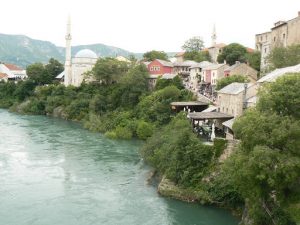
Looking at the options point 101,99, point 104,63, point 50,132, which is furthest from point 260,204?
point 104,63

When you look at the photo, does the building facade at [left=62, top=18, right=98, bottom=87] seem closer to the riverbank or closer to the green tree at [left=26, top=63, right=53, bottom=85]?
the green tree at [left=26, top=63, right=53, bottom=85]

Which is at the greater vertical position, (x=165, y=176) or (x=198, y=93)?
(x=198, y=93)

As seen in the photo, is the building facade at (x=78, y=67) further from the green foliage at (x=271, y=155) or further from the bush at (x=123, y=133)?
the green foliage at (x=271, y=155)

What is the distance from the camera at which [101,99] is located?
55.7 meters

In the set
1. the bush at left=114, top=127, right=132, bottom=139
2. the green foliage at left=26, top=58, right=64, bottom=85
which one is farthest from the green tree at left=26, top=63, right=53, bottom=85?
the bush at left=114, top=127, right=132, bottom=139

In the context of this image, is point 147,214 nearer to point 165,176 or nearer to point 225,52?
point 165,176

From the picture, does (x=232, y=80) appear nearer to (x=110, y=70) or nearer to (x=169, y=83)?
(x=169, y=83)

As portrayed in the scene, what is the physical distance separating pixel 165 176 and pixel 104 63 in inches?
1462

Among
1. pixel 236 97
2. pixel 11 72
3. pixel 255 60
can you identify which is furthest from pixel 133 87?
pixel 11 72

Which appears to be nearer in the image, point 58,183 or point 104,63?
point 58,183

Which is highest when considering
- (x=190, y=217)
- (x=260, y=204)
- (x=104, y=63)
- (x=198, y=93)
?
(x=104, y=63)

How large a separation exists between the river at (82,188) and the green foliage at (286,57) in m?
14.2

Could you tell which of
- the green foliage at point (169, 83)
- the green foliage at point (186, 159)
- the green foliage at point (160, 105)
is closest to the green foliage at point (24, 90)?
the green foliage at point (169, 83)

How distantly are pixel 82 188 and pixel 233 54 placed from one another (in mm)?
36661
